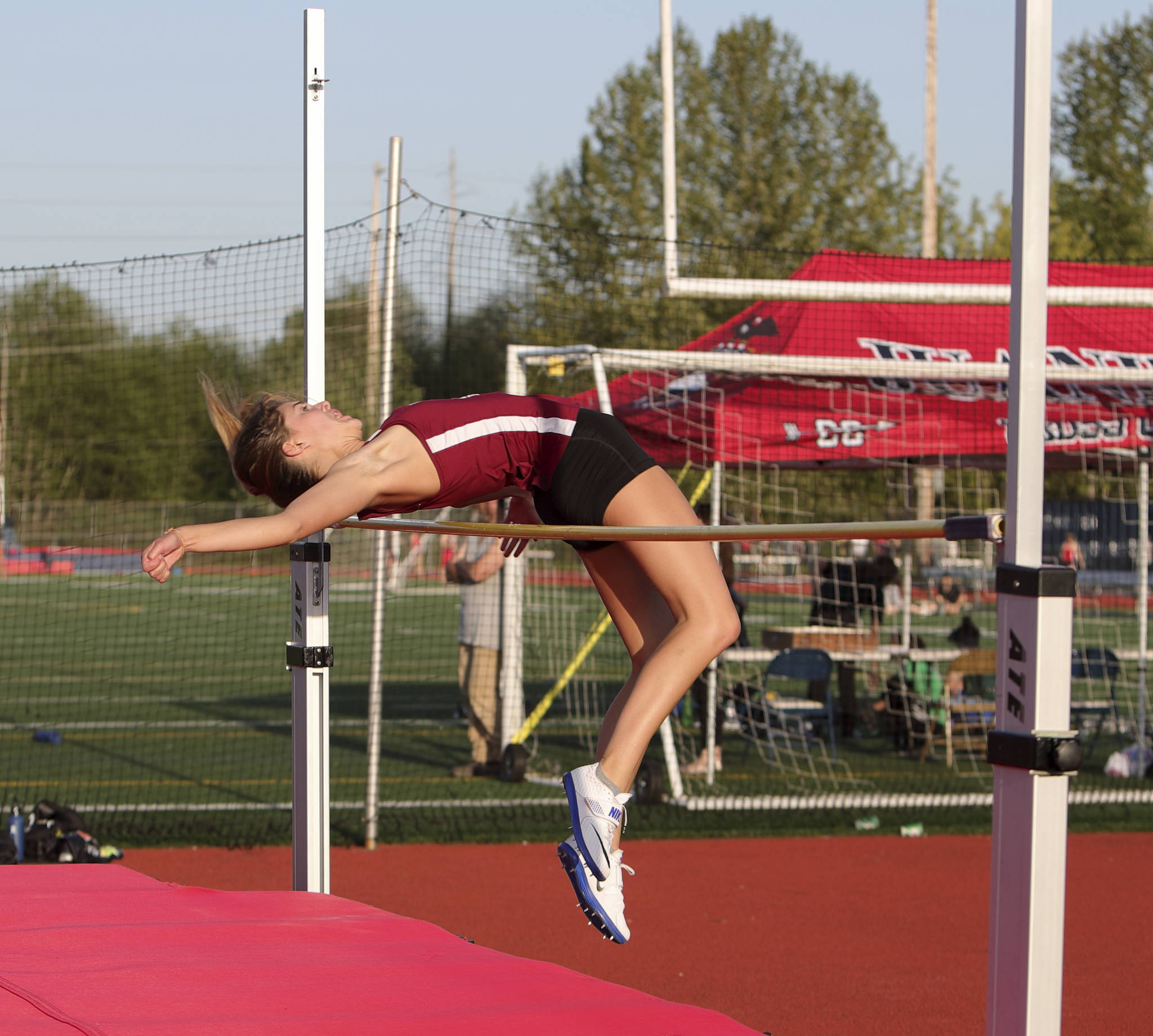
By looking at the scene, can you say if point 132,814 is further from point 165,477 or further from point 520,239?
point 165,477

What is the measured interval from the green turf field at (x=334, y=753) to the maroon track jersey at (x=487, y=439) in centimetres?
409

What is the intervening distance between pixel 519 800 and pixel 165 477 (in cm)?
2896

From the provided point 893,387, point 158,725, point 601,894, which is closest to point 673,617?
point 601,894

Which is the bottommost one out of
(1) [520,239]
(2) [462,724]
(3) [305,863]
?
(2) [462,724]

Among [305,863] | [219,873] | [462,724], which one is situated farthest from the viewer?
[462,724]

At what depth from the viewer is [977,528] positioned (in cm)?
212

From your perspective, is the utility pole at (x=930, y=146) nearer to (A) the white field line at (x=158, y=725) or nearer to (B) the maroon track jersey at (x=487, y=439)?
(A) the white field line at (x=158, y=725)

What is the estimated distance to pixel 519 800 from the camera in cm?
768

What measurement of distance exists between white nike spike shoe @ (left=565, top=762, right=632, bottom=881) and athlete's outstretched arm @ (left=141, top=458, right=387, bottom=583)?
0.79 metres

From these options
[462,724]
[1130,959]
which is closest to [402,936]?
[1130,959]

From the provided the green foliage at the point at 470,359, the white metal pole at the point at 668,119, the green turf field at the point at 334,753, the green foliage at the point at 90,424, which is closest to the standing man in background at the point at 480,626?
the green turf field at the point at 334,753

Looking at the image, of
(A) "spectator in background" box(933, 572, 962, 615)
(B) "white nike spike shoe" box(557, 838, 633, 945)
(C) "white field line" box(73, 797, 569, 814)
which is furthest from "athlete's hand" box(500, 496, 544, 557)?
(A) "spectator in background" box(933, 572, 962, 615)

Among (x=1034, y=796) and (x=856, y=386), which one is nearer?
(x=1034, y=796)

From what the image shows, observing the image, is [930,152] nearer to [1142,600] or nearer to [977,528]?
[1142,600]
